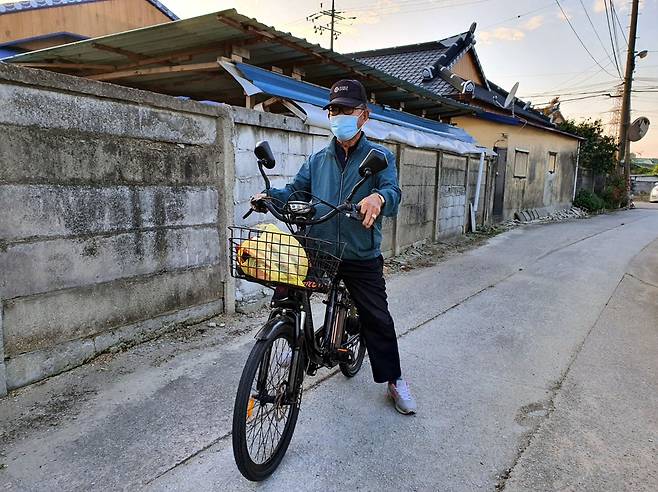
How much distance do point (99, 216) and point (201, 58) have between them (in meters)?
3.31

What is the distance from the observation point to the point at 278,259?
1.91 m

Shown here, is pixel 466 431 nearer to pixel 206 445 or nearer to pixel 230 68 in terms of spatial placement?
pixel 206 445

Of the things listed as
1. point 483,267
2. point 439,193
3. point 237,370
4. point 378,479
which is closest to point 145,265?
point 237,370

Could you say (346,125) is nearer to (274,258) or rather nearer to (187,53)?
(274,258)

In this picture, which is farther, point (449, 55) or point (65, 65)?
point (449, 55)

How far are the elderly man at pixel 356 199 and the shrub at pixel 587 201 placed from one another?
19245 mm

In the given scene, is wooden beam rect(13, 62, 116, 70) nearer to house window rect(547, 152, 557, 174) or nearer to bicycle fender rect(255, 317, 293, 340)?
bicycle fender rect(255, 317, 293, 340)

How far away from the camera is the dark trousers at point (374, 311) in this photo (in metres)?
2.51

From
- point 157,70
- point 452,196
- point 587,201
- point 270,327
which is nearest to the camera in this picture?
point 270,327

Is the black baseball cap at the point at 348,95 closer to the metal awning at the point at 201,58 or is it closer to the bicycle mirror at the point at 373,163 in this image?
the bicycle mirror at the point at 373,163

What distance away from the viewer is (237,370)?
10.4 ft

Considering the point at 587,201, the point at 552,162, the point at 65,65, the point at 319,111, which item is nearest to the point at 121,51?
the point at 65,65

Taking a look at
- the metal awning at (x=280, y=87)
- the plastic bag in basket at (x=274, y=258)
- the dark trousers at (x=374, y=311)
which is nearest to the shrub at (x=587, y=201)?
the metal awning at (x=280, y=87)

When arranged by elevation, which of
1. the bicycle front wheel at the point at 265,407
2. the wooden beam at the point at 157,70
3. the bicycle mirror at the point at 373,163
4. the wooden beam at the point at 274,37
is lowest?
the bicycle front wheel at the point at 265,407
